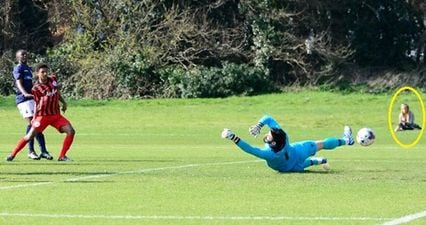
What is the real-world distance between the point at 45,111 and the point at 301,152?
5.19 metres

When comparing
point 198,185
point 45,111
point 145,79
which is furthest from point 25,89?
point 145,79

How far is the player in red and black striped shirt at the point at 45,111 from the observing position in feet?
66.2

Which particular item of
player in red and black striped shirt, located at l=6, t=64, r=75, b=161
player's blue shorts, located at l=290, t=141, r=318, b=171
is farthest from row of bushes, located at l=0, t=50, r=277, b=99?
player's blue shorts, located at l=290, t=141, r=318, b=171

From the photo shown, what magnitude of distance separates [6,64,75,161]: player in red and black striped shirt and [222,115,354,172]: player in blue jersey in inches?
177

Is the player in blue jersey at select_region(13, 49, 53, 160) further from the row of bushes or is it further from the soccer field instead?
the row of bushes

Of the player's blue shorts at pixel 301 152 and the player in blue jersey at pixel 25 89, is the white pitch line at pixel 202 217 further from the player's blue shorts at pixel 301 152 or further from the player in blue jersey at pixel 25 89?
the player in blue jersey at pixel 25 89

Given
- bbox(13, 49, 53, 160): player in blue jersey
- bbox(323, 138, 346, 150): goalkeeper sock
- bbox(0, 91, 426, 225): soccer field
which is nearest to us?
bbox(0, 91, 426, 225): soccer field

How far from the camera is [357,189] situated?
14.3 meters

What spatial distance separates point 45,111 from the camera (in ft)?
66.8

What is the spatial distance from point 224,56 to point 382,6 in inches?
292

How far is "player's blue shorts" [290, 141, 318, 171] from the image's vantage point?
17.3 meters

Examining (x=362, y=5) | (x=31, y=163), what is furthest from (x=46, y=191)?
(x=362, y=5)

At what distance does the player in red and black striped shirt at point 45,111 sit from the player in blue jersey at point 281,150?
4489 millimetres

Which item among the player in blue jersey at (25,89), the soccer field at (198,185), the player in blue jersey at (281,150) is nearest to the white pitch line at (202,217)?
the soccer field at (198,185)
